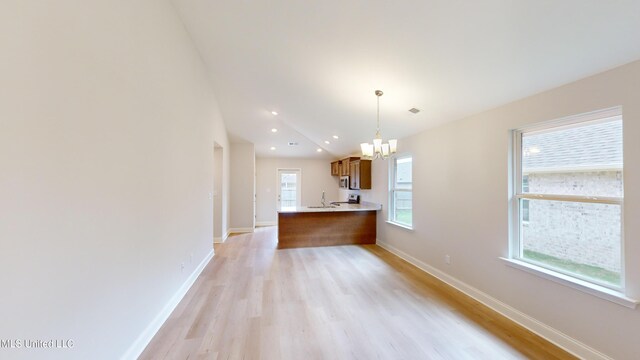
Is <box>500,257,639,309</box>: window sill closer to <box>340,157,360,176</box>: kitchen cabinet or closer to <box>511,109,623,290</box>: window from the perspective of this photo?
<box>511,109,623,290</box>: window

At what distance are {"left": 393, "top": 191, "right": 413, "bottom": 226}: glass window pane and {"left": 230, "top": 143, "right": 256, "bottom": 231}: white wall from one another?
4.00 meters

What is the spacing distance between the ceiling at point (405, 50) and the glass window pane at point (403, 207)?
1203mm

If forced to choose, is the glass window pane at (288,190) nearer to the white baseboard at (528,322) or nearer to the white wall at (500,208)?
the white wall at (500,208)

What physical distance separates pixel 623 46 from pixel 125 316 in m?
3.91

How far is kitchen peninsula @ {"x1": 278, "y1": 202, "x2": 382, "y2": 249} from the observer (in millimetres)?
5680

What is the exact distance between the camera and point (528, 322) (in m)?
2.52

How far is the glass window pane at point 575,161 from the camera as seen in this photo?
205cm

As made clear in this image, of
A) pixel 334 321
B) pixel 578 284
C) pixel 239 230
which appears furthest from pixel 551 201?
pixel 239 230

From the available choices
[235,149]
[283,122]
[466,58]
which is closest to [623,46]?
[466,58]

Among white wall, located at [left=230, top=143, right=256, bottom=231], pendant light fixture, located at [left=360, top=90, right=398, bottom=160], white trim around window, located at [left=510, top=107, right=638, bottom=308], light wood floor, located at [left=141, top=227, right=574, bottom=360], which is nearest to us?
white trim around window, located at [left=510, top=107, right=638, bottom=308]

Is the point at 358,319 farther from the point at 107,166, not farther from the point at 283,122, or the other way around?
the point at 283,122

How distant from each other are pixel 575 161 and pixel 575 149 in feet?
0.34

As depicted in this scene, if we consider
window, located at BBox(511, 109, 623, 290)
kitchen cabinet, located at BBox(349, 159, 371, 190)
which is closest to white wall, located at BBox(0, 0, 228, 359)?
window, located at BBox(511, 109, 623, 290)

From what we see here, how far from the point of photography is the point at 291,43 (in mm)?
3012
